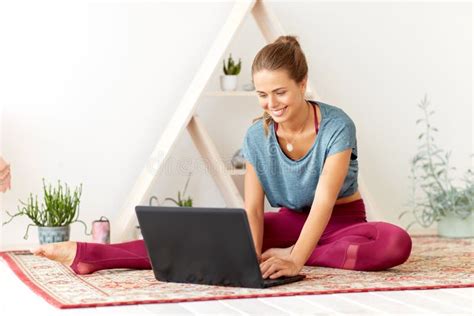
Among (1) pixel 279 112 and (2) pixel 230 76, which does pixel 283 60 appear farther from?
(2) pixel 230 76

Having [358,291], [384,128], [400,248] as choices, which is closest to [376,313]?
[358,291]

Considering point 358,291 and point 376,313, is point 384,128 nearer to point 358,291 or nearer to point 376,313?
point 358,291

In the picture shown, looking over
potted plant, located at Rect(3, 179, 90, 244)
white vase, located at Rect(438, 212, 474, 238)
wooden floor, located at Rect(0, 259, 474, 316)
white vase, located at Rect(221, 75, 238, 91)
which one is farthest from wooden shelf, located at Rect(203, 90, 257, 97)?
wooden floor, located at Rect(0, 259, 474, 316)

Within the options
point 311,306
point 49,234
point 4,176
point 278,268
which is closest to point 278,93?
point 278,268

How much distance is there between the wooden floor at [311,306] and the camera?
6.39 ft

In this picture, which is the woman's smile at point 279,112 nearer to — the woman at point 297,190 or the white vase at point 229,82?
the woman at point 297,190

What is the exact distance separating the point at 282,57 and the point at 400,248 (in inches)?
25.3

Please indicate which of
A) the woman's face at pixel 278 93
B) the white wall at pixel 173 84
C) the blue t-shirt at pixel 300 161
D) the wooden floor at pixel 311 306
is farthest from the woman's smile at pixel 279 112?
the white wall at pixel 173 84

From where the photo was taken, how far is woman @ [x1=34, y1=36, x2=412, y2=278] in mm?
2455

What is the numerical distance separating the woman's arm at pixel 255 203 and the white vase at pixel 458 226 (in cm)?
137

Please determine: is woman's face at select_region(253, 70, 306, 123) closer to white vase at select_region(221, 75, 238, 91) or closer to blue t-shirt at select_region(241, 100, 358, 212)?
blue t-shirt at select_region(241, 100, 358, 212)

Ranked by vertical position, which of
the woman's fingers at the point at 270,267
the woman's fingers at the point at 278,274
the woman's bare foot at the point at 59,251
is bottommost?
the woman's fingers at the point at 278,274

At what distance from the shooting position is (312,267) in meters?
2.72

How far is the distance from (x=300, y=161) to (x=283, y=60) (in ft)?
1.08
